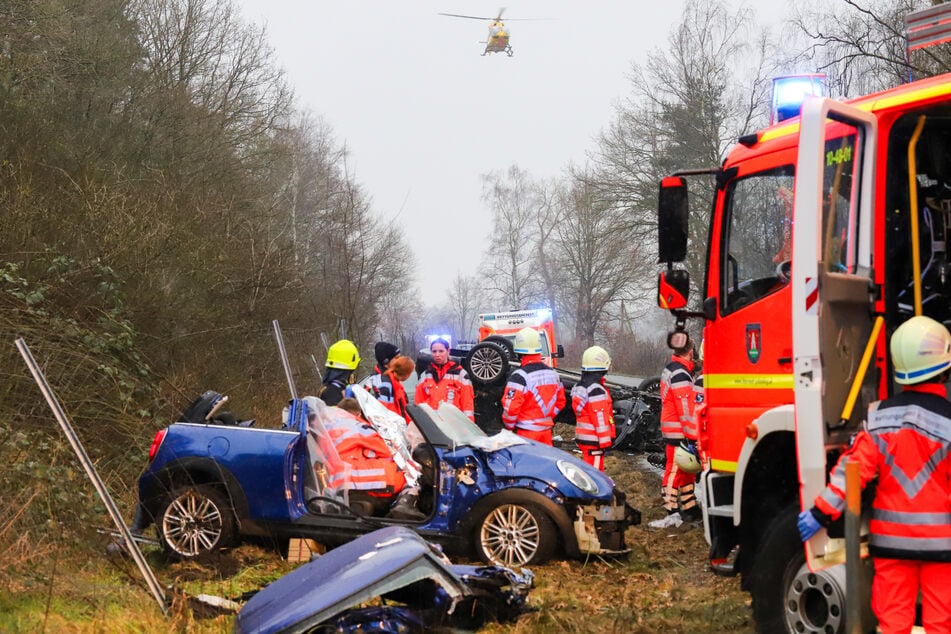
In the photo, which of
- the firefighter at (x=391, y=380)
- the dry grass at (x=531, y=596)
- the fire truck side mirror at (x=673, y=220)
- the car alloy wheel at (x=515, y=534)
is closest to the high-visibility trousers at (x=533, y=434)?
the firefighter at (x=391, y=380)

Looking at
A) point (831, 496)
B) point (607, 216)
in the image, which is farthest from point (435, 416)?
point (607, 216)

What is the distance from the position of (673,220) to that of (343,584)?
2871 mm

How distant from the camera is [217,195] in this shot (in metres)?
20.4

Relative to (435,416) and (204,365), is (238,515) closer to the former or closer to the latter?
(435,416)

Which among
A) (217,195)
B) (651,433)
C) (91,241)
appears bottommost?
(651,433)

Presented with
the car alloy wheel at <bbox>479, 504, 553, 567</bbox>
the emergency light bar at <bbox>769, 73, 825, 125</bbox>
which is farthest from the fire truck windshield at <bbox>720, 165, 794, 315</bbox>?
the car alloy wheel at <bbox>479, 504, 553, 567</bbox>

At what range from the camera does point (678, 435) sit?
1071 centimetres

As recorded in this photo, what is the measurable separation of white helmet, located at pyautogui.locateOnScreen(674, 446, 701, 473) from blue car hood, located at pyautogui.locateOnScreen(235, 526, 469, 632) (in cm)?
498

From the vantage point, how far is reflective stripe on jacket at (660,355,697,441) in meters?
10.6

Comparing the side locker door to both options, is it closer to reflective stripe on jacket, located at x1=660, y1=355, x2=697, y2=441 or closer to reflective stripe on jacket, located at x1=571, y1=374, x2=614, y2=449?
reflective stripe on jacket, located at x1=660, y1=355, x2=697, y2=441

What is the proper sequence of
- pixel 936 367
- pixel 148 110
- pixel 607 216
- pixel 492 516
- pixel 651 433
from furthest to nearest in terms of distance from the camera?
1. pixel 607 216
2. pixel 148 110
3. pixel 651 433
4. pixel 492 516
5. pixel 936 367

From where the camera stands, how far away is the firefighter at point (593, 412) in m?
11.2

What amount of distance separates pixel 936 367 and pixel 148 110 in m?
18.3

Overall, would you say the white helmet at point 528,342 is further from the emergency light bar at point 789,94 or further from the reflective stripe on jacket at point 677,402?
the emergency light bar at point 789,94
